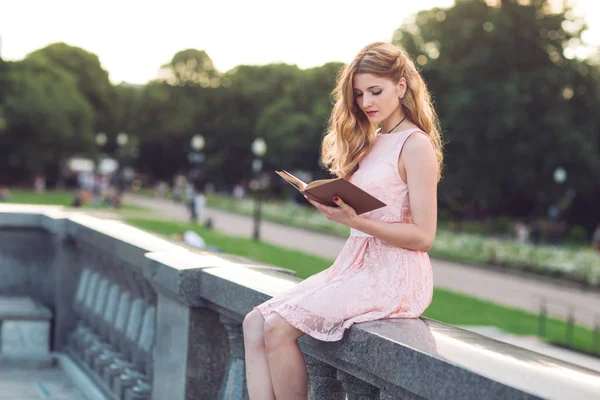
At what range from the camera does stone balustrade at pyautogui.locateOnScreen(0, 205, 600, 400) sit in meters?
2.07

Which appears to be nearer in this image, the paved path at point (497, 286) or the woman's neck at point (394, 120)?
the woman's neck at point (394, 120)

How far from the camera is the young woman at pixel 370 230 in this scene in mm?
2770

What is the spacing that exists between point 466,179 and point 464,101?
3720mm

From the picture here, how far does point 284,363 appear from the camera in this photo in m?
2.79

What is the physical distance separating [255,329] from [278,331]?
12cm

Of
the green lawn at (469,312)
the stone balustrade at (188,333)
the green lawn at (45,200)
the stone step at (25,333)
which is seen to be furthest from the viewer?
the green lawn at (45,200)

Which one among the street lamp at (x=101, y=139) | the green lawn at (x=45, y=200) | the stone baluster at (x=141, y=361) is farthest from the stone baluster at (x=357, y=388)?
the street lamp at (x=101, y=139)

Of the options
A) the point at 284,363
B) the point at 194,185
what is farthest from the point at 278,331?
the point at 194,185

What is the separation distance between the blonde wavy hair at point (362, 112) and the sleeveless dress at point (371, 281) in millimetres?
119

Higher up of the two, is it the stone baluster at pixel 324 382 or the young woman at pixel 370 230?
the young woman at pixel 370 230

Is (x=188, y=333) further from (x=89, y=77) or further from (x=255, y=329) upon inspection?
(x=89, y=77)

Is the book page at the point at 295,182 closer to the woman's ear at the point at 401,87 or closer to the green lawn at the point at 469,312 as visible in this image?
the woman's ear at the point at 401,87

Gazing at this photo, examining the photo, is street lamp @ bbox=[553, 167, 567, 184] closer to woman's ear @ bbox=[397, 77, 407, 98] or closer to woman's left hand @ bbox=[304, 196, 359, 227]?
woman's ear @ bbox=[397, 77, 407, 98]

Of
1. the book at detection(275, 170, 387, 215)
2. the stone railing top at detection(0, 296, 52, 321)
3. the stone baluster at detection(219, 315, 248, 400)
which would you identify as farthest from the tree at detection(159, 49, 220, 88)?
the book at detection(275, 170, 387, 215)
